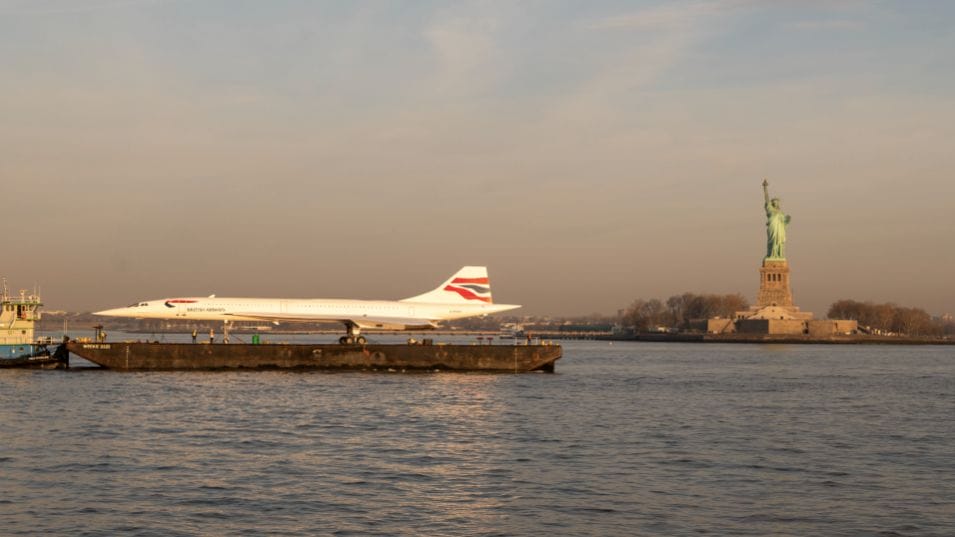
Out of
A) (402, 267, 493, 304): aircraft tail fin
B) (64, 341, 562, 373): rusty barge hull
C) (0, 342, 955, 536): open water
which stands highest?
(402, 267, 493, 304): aircraft tail fin

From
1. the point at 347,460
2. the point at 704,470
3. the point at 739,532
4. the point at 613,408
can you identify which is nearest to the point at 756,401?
the point at 613,408

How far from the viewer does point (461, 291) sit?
98.5m

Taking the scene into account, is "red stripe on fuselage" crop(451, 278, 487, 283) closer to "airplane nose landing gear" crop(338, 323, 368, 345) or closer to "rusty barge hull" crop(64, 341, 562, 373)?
"airplane nose landing gear" crop(338, 323, 368, 345)

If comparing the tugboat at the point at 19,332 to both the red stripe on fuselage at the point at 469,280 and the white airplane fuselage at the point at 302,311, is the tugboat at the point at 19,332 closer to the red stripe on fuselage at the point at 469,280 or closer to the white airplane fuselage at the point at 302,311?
the white airplane fuselage at the point at 302,311

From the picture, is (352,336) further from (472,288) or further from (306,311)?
(472,288)

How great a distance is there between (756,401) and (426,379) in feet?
77.0

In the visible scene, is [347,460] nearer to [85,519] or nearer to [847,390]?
[85,519]

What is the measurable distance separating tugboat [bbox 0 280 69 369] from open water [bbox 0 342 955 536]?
42.6 feet

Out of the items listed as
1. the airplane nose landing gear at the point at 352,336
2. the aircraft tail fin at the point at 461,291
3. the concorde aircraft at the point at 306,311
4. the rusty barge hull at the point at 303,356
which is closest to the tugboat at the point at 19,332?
the rusty barge hull at the point at 303,356

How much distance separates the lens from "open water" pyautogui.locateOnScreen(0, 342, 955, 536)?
86.8 feet

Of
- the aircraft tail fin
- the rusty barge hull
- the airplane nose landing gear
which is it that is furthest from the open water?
→ the aircraft tail fin

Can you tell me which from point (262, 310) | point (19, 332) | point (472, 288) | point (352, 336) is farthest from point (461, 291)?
point (19, 332)

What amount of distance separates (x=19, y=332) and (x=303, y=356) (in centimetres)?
2101

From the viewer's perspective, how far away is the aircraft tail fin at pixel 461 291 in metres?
98.3
